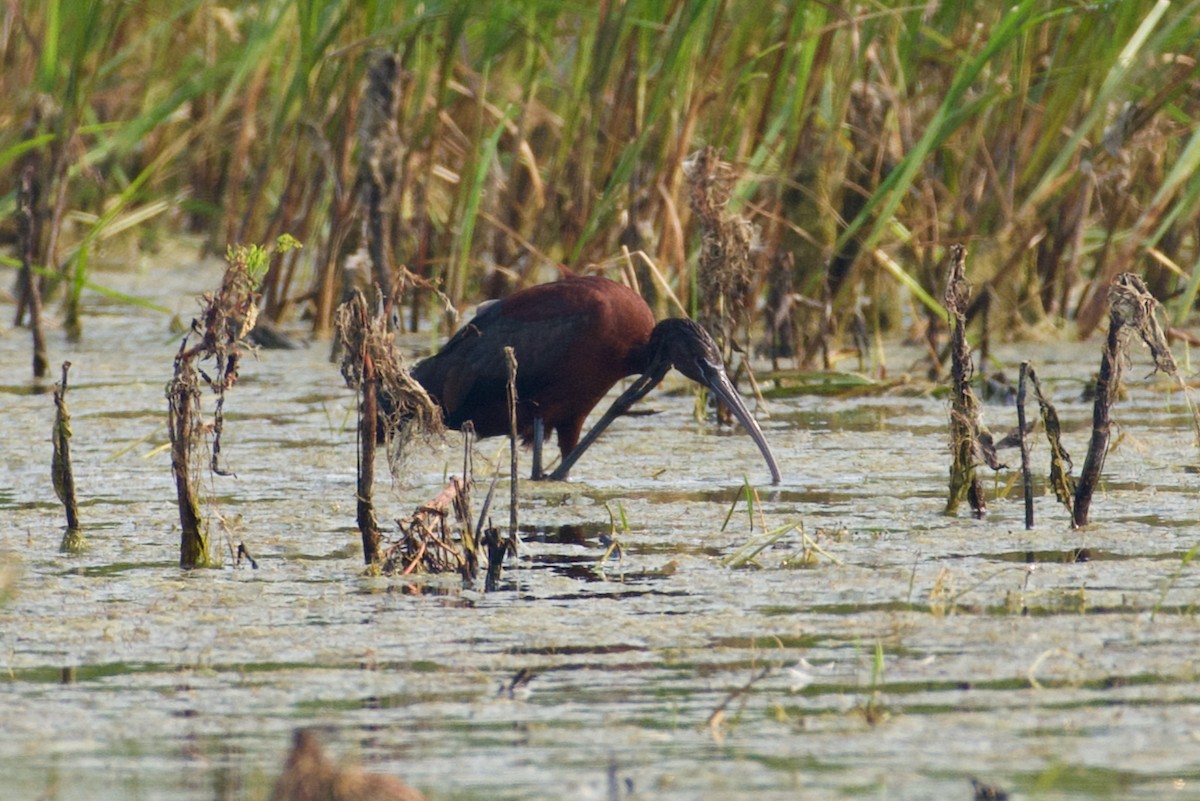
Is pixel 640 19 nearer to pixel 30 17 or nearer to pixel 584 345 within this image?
pixel 584 345

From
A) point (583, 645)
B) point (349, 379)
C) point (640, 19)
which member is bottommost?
point (583, 645)

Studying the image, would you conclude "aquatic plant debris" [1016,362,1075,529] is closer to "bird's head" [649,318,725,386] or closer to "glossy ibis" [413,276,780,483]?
"glossy ibis" [413,276,780,483]

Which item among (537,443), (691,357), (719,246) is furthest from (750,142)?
(537,443)

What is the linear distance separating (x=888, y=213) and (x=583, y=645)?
2.44 metres

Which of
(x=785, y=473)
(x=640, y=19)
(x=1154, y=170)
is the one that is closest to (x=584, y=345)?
(x=785, y=473)

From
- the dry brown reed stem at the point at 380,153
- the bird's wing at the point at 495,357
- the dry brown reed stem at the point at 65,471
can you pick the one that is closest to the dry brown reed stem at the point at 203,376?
the dry brown reed stem at the point at 65,471

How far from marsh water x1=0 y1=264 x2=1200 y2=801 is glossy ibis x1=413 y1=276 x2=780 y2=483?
20 centimetres

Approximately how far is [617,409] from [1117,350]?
1745 millimetres

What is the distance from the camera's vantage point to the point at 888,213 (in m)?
5.61

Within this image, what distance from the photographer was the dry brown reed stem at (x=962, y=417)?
14.5ft

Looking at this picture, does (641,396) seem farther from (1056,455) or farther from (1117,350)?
(1117,350)

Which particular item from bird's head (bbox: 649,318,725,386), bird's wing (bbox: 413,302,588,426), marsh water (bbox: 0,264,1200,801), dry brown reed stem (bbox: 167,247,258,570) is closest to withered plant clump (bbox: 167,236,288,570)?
dry brown reed stem (bbox: 167,247,258,570)

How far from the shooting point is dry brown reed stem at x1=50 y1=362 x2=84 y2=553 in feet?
13.7

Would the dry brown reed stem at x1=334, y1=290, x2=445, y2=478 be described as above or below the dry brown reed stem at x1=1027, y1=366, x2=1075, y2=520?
above
